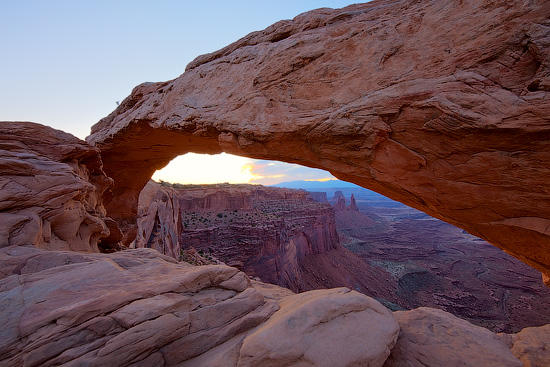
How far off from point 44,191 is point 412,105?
754cm

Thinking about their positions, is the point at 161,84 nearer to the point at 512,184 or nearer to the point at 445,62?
the point at 445,62

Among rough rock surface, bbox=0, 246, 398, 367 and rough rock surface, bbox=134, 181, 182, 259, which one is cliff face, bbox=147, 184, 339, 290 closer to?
rough rock surface, bbox=134, 181, 182, 259

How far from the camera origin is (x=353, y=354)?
267 cm

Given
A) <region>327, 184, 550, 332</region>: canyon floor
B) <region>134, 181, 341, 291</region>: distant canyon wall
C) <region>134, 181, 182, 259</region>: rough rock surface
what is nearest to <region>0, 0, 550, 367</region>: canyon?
<region>134, 181, 182, 259</region>: rough rock surface

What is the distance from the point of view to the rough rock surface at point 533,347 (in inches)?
127

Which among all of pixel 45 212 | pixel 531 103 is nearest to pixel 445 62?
pixel 531 103

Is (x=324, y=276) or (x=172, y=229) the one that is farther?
(x=324, y=276)

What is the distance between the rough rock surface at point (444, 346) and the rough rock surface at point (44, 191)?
6398 millimetres

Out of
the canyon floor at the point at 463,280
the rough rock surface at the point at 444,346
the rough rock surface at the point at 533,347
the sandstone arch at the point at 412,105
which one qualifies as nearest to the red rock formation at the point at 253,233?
the canyon floor at the point at 463,280

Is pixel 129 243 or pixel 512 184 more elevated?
pixel 512 184

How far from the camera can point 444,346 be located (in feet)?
10.5

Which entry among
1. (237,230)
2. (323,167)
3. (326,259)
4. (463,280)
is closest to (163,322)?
(323,167)

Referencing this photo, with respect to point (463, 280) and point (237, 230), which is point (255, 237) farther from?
point (463, 280)

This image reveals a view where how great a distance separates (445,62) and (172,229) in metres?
17.7
